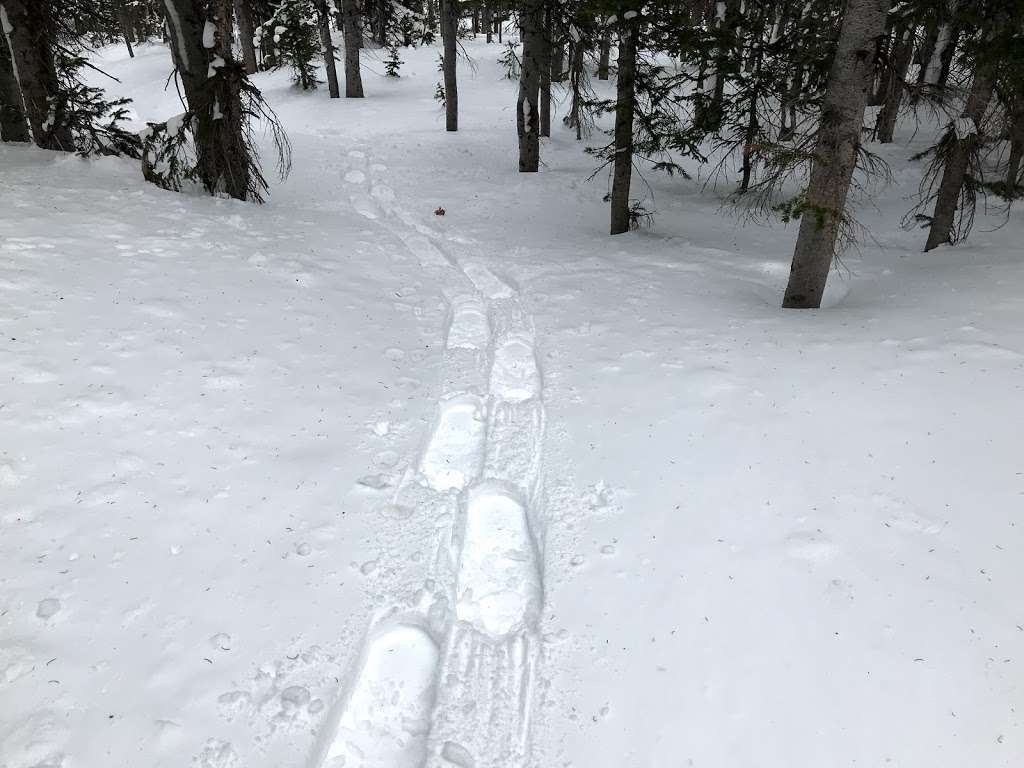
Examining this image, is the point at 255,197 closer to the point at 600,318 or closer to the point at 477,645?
the point at 600,318

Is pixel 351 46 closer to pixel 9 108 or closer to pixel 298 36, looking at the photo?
pixel 298 36

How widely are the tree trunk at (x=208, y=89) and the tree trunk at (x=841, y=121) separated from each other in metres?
8.34

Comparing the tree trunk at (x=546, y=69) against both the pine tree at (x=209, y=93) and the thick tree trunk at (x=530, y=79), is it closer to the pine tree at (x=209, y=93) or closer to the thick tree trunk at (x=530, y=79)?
the thick tree trunk at (x=530, y=79)

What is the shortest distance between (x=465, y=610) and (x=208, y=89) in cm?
921

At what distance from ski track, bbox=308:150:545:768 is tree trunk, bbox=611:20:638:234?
548cm

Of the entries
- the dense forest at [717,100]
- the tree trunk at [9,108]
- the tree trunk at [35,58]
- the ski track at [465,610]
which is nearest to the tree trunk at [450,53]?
the dense forest at [717,100]

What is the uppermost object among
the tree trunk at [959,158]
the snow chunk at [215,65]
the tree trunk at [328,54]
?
the tree trunk at [328,54]

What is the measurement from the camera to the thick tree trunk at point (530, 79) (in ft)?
41.3

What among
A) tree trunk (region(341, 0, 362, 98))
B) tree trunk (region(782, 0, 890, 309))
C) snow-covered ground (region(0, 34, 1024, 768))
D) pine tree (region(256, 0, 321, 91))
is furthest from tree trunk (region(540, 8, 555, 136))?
pine tree (region(256, 0, 321, 91))

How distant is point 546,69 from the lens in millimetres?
15094

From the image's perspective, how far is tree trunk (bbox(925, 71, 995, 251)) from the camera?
8.20 meters

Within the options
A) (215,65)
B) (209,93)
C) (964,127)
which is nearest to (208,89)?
(209,93)

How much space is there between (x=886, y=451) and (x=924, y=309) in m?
3.32

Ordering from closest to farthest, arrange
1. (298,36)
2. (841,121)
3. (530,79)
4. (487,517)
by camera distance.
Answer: (487,517)
(841,121)
(530,79)
(298,36)
